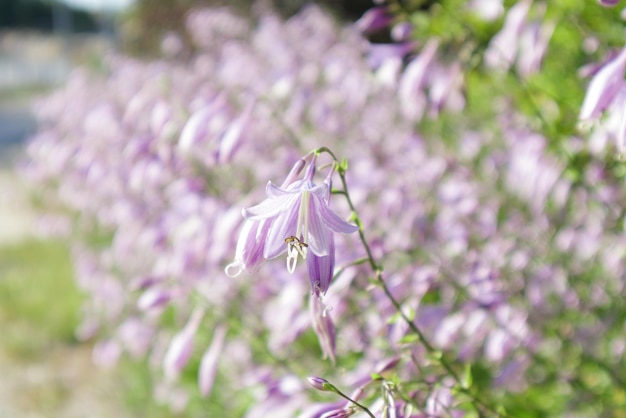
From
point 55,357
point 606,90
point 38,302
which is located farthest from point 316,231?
point 38,302

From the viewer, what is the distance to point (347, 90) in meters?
4.23

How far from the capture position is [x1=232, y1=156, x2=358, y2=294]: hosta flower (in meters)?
1.13

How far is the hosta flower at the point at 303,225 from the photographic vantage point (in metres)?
1.13

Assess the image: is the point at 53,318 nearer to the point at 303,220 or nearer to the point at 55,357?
the point at 55,357

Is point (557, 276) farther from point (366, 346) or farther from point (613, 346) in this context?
point (366, 346)

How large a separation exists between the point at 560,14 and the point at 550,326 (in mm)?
1181

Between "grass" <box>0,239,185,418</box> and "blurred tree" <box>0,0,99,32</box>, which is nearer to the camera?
"grass" <box>0,239,185,418</box>

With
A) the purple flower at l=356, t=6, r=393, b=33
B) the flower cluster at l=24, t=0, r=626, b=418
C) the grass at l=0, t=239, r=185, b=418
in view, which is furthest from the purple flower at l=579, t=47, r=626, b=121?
the grass at l=0, t=239, r=185, b=418

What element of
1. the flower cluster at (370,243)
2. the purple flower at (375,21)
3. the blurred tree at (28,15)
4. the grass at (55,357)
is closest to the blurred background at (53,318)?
the grass at (55,357)

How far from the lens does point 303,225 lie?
1.16m

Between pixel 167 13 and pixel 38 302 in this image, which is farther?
pixel 167 13

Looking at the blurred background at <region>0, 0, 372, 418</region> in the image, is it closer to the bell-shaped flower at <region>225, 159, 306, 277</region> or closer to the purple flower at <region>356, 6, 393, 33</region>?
the purple flower at <region>356, 6, 393, 33</region>

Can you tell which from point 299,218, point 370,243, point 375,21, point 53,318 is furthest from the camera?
point 53,318

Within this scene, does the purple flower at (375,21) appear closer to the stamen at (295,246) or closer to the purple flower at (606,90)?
the purple flower at (606,90)
